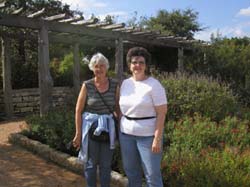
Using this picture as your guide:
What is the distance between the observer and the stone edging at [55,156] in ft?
16.3

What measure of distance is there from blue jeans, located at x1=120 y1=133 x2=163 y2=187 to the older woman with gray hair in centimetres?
25

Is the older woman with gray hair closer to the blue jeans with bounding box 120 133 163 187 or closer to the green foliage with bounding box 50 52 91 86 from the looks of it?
the blue jeans with bounding box 120 133 163 187

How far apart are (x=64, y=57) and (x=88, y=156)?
12.5 m

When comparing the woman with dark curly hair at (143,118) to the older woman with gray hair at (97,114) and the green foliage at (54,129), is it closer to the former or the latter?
the older woman with gray hair at (97,114)

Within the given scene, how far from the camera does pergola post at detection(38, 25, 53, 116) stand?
868 cm

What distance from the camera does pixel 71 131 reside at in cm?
643

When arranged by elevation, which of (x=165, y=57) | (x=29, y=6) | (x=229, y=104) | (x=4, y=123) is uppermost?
(x=29, y=6)

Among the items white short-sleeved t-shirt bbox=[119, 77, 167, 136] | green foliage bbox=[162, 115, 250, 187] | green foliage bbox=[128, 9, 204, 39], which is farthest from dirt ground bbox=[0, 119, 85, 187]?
green foliage bbox=[128, 9, 204, 39]

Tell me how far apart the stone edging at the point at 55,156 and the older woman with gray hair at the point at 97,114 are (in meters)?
0.96

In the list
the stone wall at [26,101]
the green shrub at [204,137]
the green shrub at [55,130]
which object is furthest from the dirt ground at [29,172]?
the stone wall at [26,101]

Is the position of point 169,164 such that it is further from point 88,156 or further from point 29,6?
point 29,6

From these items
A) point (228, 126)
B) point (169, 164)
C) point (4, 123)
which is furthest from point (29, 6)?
point (169, 164)

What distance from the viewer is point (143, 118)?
3.56 m

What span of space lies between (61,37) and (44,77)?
4.44 m
